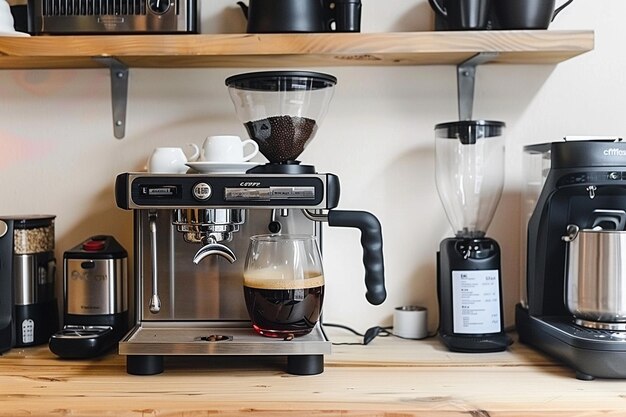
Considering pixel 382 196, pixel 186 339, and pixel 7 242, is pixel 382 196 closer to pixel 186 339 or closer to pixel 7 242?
pixel 186 339

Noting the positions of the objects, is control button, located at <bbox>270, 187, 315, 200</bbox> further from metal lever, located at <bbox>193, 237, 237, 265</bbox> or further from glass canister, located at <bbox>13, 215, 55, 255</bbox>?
glass canister, located at <bbox>13, 215, 55, 255</bbox>

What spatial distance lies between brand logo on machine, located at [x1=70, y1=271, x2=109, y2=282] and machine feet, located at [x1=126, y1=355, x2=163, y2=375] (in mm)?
220

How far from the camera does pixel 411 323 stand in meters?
1.53

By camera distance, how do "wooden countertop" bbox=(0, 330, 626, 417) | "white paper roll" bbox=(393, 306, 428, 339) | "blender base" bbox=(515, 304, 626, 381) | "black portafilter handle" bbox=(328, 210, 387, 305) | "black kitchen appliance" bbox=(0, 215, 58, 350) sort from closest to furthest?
"wooden countertop" bbox=(0, 330, 626, 417)
"blender base" bbox=(515, 304, 626, 381)
"black portafilter handle" bbox=(328, 210, 387, 305)
"black kitchen appliance" bbox=(0, 215, 58, 350)
"white paper roll" bbox=(393, 306, 428, 339)

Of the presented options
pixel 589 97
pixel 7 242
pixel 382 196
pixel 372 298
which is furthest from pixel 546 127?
pixel 7 242

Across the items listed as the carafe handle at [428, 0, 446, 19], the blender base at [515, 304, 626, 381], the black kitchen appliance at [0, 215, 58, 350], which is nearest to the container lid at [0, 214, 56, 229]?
the black kitchen appliance at [0, 215, 58, 350]

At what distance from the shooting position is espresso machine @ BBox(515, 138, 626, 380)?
1232 millimetres

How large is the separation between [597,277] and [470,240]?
0.25 m

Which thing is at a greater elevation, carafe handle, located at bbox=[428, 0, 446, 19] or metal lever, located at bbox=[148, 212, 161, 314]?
carafe handle, located at bbox=[428, 0, 446, 19]

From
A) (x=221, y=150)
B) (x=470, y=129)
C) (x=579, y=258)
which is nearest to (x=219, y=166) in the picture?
(x=221, y=150)

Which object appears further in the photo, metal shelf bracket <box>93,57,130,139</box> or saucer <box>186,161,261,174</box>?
metal shelf bracket <box>93,57,130,139</box>

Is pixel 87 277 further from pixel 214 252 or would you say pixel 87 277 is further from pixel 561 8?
pixel 561 8

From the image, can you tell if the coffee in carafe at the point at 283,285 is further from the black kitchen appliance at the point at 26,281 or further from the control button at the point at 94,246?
the black kitchen appliance at the point at 26,281

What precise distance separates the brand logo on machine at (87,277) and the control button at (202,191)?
0.30 m
